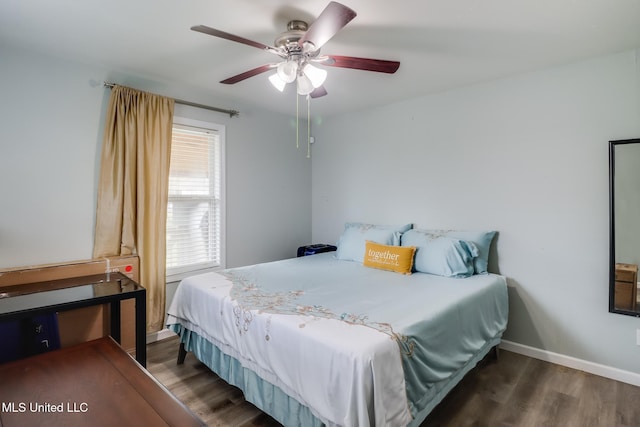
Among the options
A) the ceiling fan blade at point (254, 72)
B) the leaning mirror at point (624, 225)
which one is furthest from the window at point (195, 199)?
the leaning mirror at point (624, 225)

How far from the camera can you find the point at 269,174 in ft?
13.3

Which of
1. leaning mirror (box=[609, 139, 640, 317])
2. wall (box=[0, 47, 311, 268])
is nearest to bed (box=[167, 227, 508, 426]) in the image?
leaning mirror (box=[609, 139, 640, 317])

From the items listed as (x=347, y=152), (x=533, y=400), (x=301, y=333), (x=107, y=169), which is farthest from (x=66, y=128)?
(x=533, y=400)

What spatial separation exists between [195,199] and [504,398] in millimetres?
3142

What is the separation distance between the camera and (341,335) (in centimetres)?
157

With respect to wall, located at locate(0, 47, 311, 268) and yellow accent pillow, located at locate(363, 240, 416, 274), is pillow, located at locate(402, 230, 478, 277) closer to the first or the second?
yellow accent pillow, located at locate(363, 240, 416, 274)

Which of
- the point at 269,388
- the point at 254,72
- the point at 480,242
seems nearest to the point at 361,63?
the point at 254,72

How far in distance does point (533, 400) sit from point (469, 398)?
419mm

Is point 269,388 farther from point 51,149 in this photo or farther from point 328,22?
point 51,149

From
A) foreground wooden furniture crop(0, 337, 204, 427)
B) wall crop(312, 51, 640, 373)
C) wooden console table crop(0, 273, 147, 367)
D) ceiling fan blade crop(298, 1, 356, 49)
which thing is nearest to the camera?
foreground wooden furniture crop(0, 337, 204, 427)

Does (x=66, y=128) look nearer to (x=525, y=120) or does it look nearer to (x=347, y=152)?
(x=347, y=152)

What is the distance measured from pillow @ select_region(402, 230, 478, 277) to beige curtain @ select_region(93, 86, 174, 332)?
2410mm

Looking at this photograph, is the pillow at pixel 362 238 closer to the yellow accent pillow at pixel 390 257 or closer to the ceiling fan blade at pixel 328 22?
the yellow accent pillow at pixel 390 257

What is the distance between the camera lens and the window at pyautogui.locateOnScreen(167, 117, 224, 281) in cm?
325
